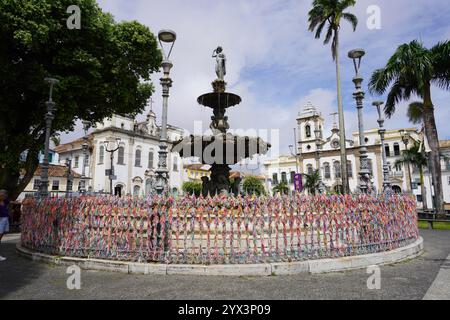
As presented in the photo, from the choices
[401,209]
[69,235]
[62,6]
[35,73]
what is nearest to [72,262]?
[69,235]

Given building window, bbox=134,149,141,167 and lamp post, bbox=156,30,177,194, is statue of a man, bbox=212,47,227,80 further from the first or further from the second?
building window, bbox=134,149,141,167

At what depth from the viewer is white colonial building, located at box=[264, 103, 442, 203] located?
44000mm

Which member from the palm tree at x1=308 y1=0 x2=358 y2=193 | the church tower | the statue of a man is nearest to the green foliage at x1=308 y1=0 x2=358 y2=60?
the palm tree at x1=308 y1=0 x2=358 y2=193

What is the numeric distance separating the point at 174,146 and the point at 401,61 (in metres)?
16.7

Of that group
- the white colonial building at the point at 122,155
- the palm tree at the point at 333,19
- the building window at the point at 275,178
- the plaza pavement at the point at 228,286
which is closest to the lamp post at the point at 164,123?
the plaza pavement at the point at 228,286

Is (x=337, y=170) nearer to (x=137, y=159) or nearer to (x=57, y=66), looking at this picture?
(x=137, y=159)

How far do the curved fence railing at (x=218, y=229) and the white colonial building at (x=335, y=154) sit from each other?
3612 cm

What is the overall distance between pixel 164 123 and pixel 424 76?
1783 centimetres

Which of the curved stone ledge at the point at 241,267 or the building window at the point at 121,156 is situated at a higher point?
the building window at the point at 121,156

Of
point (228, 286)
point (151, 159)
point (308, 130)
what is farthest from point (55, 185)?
point (308, 130)

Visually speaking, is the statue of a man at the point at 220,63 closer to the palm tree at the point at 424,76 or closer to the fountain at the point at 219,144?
the fountain at the point at 219,144

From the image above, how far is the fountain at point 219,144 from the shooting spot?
9484 mm

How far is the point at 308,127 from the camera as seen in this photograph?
5091 centimetres

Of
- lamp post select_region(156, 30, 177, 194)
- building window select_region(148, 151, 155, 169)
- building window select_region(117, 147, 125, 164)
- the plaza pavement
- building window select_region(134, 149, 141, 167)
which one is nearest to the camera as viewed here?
the plaza pavement
